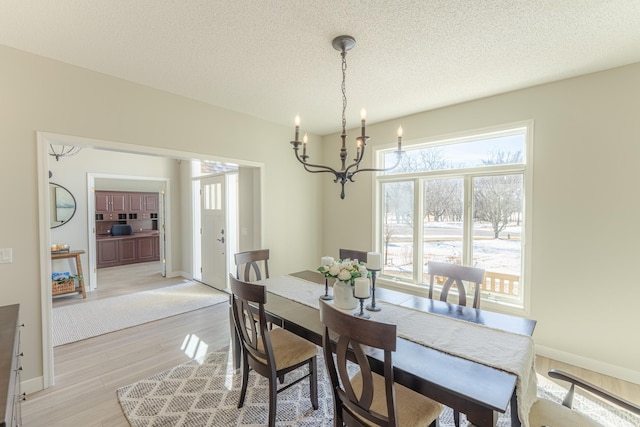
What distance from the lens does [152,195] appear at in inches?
344

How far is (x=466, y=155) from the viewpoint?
337 cm

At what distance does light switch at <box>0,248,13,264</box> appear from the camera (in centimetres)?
221

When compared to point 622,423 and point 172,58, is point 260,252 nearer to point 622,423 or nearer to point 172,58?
point 172,58

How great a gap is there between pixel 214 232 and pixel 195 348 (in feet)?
7.92

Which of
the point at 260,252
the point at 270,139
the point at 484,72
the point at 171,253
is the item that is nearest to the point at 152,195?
the point at 171,253

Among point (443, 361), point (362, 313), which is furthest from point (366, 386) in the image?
point (362, 313)

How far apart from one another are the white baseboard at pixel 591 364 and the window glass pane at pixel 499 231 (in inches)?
22.7

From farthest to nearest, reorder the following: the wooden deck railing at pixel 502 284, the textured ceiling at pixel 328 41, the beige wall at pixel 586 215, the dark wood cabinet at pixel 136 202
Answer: the dark wood cabinet at pixel 136 202 → the wooden deck railing at pixel 502 284 → the beige wall at pixel 586 215 → the textured ceiling at pixel 328 41

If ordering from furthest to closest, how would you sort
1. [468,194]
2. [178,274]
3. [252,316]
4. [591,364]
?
[178,274], [468,194], [591,364], [252,316]

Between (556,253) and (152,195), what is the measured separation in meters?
9.61

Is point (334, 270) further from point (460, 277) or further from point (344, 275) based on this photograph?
point (460, 277)

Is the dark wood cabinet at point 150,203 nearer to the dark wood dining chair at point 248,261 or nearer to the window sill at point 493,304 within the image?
the dark wood dining chair at point 248,261

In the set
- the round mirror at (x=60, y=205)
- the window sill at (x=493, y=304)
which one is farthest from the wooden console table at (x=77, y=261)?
the window sill at (x=493, y=304)

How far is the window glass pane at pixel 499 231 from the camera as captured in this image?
3062 millimetres
